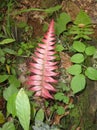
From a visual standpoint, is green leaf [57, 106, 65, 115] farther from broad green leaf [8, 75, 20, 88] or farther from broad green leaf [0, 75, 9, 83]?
broad green leaf [0, 75, 9, 83]

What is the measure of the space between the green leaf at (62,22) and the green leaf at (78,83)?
602mm

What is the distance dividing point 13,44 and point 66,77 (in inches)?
26.4

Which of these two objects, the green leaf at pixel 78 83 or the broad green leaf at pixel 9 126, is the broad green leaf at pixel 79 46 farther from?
the broad green leaf at pixel 9 126

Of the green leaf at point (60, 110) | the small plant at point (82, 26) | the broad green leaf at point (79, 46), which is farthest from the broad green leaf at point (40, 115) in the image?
the small plant at point (82, 26)

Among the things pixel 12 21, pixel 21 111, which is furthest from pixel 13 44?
pixel 21 111

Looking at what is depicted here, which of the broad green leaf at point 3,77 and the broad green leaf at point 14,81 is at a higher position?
the broad green leaf at point 3,77

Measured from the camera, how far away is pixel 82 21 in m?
2.36

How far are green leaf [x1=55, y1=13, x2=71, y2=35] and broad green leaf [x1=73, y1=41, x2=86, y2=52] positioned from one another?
277 mm

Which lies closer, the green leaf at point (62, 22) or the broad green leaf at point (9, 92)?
the broad green leaf at point (9, 92)

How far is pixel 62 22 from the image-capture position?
2.54 m

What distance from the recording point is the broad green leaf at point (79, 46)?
7.43 feet

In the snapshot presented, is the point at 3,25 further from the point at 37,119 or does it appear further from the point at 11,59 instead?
the point at 37,119

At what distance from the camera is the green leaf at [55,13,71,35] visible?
2.53 m

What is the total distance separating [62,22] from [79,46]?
0.38 metres
